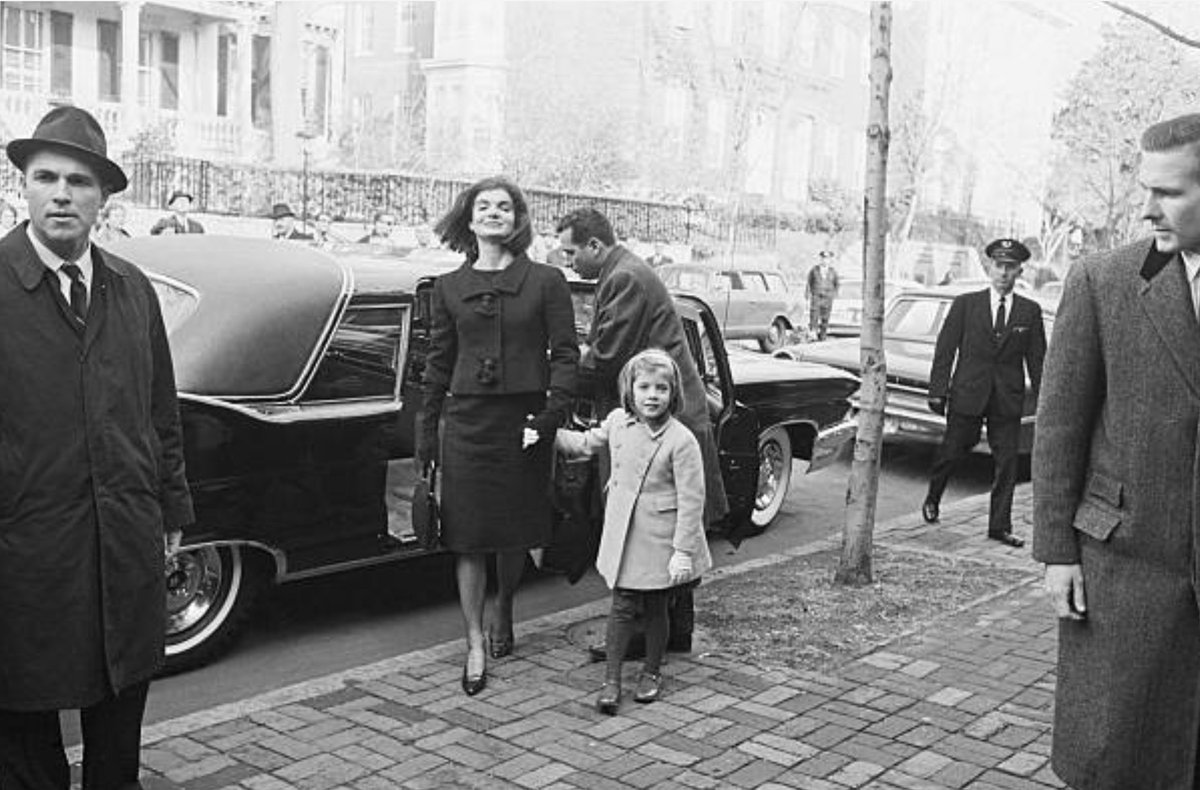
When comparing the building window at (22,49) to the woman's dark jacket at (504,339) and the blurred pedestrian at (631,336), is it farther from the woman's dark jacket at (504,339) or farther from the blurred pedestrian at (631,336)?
the woman's dark jacket at (504,339)

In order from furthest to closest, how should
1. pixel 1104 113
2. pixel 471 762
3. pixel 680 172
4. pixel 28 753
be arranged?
pixel 680 172
pixel 1104 113
pixel 471 762
pixel 28 753

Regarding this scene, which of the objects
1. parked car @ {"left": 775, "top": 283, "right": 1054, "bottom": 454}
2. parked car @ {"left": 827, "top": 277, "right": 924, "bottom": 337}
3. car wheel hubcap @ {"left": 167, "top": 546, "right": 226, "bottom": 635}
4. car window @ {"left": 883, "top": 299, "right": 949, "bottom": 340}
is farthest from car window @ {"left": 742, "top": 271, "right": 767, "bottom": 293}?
car wheel hubcap @ {"left": 167, "top": 546, "right": 226, "bottom": 635}

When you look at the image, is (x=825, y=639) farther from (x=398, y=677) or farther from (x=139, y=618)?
(x=139, y=618)

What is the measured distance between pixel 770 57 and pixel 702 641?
116ft

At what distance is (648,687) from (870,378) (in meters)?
2.48

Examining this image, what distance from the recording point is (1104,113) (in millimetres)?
33812

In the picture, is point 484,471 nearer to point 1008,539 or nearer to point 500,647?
point 500,647

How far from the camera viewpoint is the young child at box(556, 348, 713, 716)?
17.5ft

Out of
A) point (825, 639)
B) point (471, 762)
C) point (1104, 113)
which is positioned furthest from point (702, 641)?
point (1104, 113)

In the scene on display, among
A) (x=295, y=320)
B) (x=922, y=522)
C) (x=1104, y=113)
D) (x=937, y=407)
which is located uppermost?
(x=1104, y=113)

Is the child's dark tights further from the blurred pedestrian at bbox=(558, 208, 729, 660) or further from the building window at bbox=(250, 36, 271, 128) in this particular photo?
the building window at bbox=(250, 36, 271, 128)

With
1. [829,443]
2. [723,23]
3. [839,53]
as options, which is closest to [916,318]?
[829,443]

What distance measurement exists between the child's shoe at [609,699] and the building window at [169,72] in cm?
3033

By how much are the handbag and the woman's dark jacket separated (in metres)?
0.10
